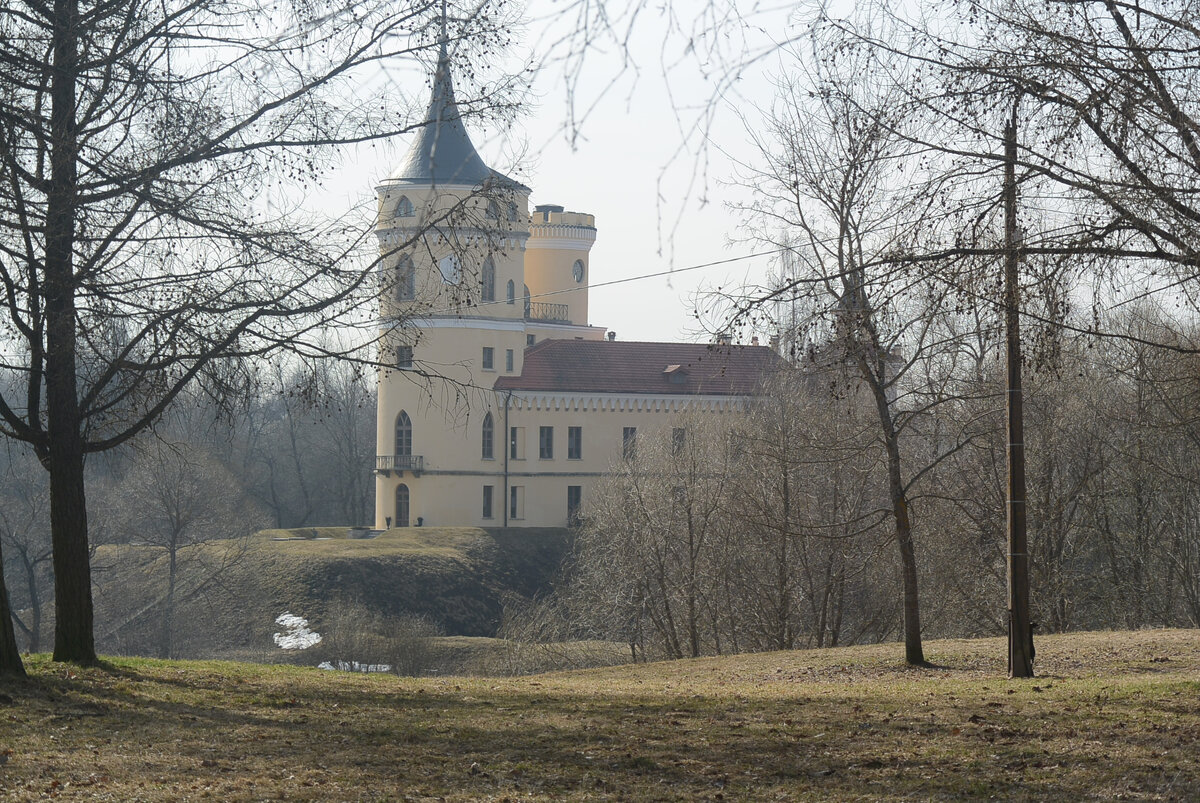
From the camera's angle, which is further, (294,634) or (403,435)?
(403,435)

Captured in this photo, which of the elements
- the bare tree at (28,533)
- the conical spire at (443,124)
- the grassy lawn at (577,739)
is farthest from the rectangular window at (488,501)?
the grassy lawn at (577,739)

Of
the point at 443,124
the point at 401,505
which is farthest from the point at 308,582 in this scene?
the point at 443,124

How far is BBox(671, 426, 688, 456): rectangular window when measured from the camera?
106 ft

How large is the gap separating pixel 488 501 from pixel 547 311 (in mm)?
12603

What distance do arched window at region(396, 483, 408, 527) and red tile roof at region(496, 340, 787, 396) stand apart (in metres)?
6.12

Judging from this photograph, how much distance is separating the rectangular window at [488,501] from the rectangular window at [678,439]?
1900 centimetres

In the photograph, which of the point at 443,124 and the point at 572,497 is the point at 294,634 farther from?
the point at 443,124

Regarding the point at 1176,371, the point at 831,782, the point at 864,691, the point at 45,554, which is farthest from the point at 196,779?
the point at 45,554

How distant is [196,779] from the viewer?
725 cm

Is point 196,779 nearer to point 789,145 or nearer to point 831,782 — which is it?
point 831,782

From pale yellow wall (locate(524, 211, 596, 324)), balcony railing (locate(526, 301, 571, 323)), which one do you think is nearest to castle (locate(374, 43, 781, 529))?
balcony railing (locate(526, 301, 571, 323))

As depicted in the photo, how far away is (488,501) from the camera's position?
54.1 meters

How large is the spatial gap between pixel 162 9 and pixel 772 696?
27.8 ft

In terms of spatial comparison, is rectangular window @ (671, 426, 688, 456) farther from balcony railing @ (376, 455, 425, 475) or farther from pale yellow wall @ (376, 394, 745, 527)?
balcony railing @ (376, 455, 425, 475)
